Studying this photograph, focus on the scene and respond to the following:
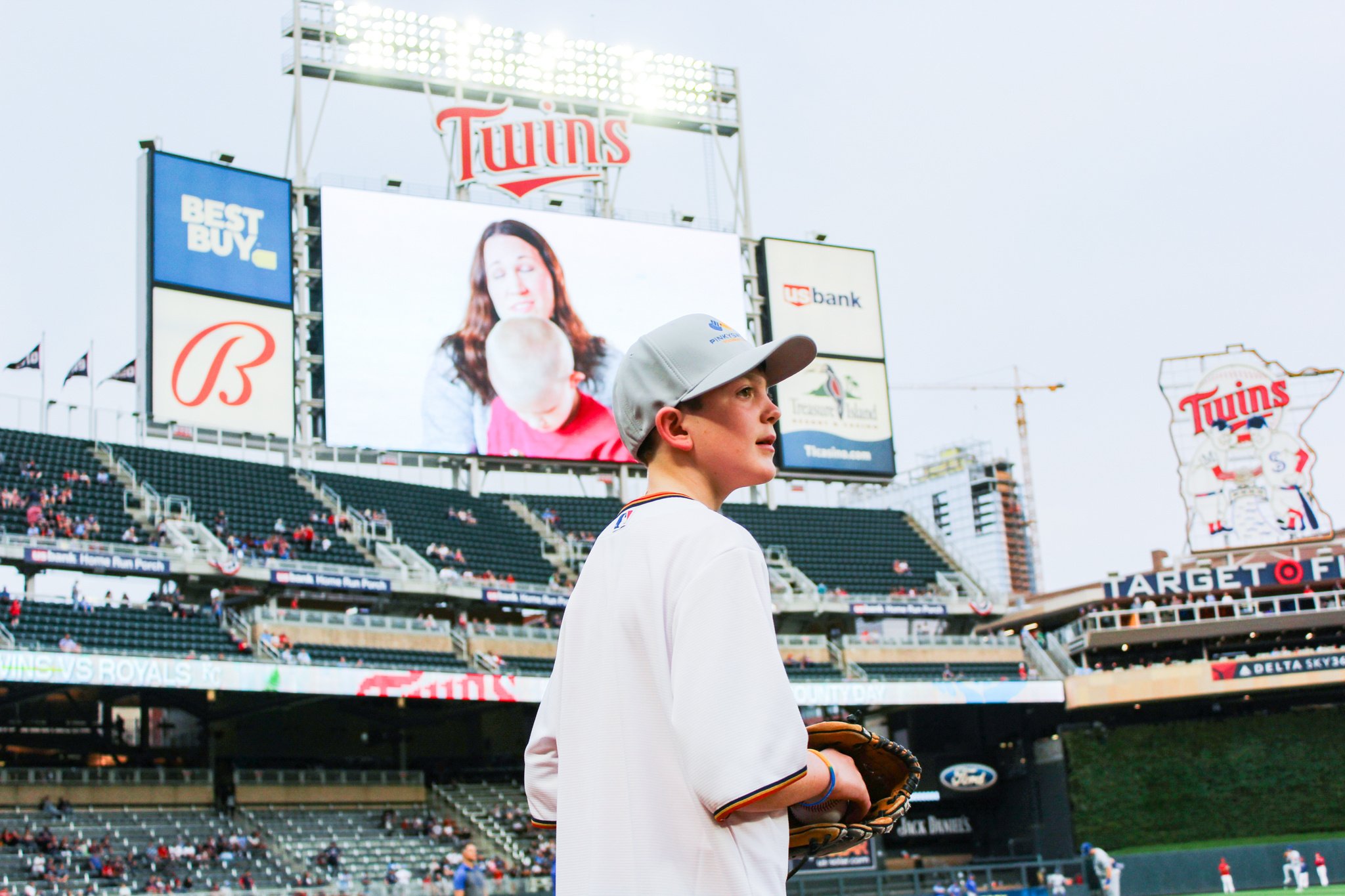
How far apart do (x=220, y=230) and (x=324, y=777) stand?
1342 centimetres

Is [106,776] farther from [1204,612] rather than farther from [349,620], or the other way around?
[1204,612]

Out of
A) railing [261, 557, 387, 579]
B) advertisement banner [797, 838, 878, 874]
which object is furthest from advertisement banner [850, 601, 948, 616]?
railing [261, 557, 387, 579]

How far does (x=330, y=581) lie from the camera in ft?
106

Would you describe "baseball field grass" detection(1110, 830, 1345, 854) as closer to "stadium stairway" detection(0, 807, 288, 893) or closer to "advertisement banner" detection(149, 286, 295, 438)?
"stadium stairway" detection(0, 807, 288, 893)

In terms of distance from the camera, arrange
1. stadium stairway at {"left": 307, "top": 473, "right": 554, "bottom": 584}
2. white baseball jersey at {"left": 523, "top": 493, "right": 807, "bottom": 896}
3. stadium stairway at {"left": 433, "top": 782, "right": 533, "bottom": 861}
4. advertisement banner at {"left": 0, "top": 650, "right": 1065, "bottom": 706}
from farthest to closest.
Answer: stadium stairway at {"left": 307, "top": 473, "right": 554, "bottom": 584} → stadium stairway at {"left": 433, "top": 782, "right": 533, "bottom": 861} → advertisement banner at {"left": 0, "top": 650, "right": 1065, "bottom": 706} → white baseball jersey at {"left": 523, "top": 493, "right": 807, "bottom": 896}

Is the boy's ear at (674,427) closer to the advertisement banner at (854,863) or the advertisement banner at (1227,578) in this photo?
the advertisement banner at (854,863)

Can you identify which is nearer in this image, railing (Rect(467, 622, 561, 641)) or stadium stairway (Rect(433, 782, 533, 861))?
stadium stairway (Rect(433, 782, 533, 861))

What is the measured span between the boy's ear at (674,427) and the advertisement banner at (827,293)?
127 feet

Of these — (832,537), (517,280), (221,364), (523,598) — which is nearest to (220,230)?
(221,364)

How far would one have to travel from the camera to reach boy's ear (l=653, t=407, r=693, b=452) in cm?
226

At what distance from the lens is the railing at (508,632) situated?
33500 mm

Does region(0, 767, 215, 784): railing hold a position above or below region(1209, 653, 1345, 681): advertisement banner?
below

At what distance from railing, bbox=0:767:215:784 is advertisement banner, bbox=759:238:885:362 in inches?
784

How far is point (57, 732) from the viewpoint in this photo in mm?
29547
